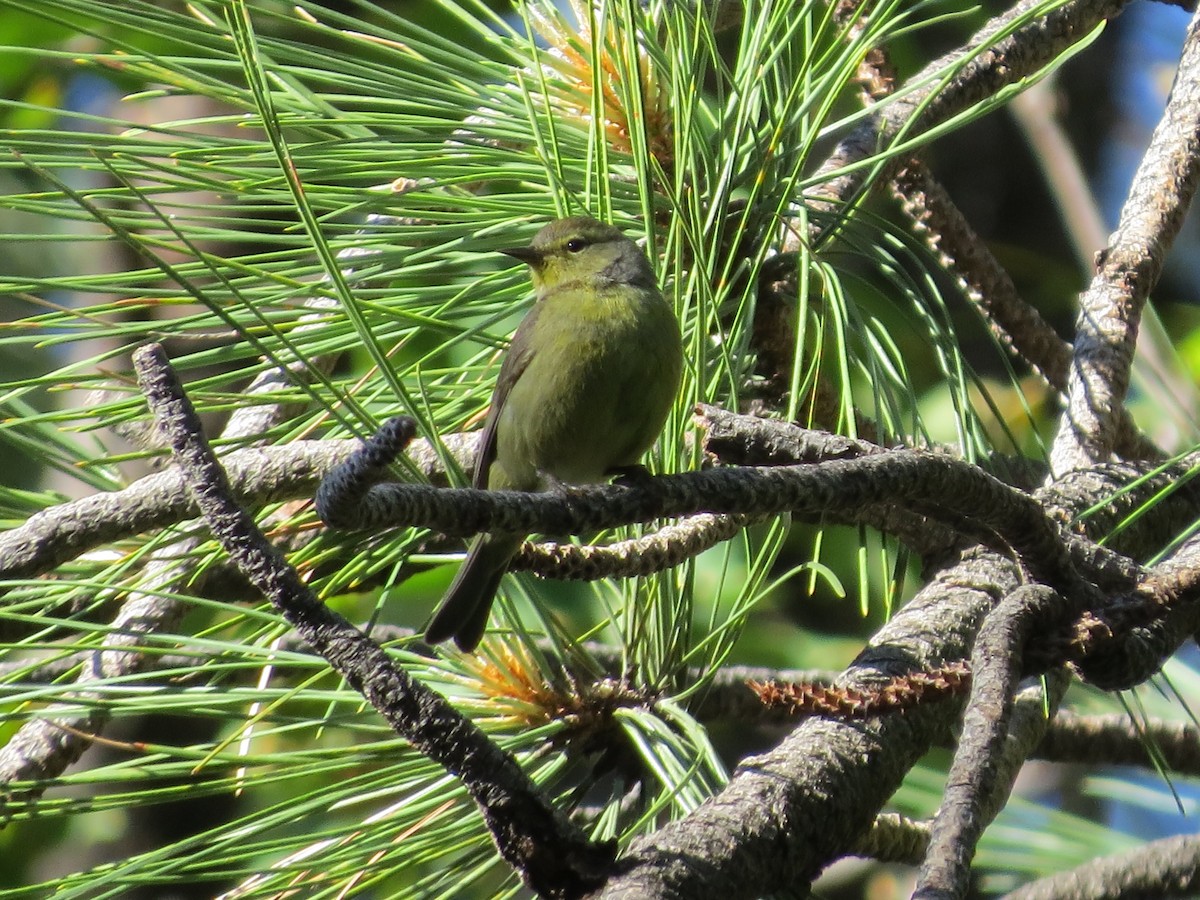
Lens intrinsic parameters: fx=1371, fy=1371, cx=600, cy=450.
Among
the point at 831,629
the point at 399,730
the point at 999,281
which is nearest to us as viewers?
the point at 399,730

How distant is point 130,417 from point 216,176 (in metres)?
0.57

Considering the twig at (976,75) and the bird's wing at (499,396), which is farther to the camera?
the twig at (976,75)

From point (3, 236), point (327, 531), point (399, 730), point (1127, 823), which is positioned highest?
point (3, 236)

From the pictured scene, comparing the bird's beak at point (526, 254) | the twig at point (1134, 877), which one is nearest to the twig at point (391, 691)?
the twig at point (1134, 877)

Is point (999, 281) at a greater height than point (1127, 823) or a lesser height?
greater

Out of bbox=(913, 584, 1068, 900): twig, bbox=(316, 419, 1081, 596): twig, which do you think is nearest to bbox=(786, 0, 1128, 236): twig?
bbox=(316, 419, 1081, 596): twig

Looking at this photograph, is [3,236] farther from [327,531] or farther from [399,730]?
[399,730]

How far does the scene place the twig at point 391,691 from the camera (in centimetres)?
136

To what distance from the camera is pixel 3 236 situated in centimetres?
203

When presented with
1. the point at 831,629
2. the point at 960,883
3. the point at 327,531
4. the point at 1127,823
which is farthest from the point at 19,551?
the point at 1127,823

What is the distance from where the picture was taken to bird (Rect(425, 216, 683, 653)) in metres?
2.62

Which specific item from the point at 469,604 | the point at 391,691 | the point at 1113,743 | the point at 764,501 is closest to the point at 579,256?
the point at 469,604

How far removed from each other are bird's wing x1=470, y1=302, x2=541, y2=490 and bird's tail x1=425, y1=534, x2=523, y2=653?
178 mm

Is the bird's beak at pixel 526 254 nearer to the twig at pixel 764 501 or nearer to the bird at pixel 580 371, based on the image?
the bird at pixel 580 371
